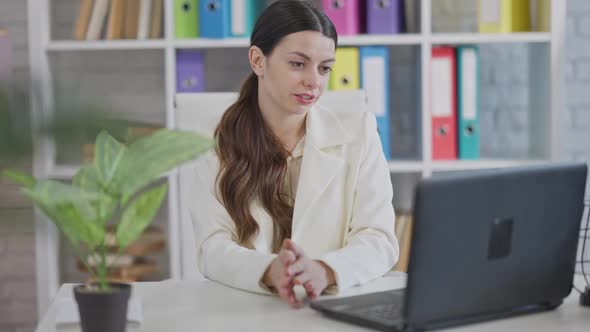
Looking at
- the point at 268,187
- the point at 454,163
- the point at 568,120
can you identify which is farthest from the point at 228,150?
the point at 568,120

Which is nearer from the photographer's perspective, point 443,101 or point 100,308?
point 100,308

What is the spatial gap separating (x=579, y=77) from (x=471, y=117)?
1.84 feet

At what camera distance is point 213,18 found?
2.54 meters

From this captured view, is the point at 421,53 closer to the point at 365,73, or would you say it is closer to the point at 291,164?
the point at 365,73

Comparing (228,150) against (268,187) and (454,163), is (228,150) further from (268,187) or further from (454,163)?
(454,163)

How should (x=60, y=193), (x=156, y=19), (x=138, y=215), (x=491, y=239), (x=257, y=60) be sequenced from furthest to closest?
1. (x=156, y=19)
2. (x=257, y=60)
3. (x=491, y=239)
4. (x=138, y=215)
5. (x=60, y=193)

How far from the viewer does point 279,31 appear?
1.69 metres

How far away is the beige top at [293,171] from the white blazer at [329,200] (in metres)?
0.03

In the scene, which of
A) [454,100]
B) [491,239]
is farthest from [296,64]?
[454,100]

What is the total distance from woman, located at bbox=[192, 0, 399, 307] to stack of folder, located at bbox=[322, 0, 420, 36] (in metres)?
0.83

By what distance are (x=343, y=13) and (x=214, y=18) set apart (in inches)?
16.5

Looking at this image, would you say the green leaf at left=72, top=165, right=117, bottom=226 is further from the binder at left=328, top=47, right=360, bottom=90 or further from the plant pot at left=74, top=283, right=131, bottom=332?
the binder at left=328, top=47, right=360, bottom=90

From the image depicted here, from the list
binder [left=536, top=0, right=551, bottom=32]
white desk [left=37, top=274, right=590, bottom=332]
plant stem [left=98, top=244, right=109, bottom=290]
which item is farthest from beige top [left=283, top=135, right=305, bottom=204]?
binder [left=536, top=0, right=551, bottom=32]

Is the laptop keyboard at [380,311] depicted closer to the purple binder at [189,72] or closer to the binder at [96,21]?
the purple binder at [189,72]
